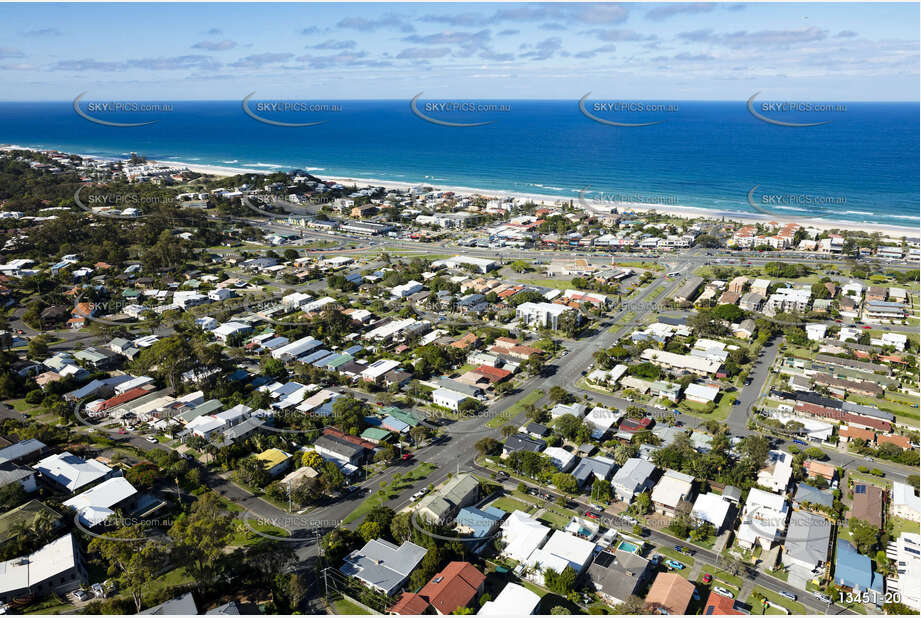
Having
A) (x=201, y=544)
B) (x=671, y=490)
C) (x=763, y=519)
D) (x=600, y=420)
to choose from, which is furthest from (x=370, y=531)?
(x=763, y=519)

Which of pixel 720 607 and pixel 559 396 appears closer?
pixel 720 607

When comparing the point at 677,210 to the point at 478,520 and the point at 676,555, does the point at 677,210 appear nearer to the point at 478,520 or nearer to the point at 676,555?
the point at 676,555

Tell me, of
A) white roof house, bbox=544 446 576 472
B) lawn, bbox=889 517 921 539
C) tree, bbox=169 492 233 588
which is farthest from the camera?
white roof house, bbox=544 446 576 472

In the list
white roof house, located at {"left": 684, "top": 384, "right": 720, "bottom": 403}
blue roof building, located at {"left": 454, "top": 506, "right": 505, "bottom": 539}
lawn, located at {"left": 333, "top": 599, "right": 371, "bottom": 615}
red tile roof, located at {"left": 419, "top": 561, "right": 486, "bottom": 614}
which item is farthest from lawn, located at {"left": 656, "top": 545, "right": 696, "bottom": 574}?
white roof house, located at {"left": 684, "top": 384, "right": 720, "bottom": 403}

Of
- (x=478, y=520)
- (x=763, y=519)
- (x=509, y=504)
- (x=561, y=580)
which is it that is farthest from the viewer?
(x=509, y=504)

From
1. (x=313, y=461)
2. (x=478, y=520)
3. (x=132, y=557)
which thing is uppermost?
(x=132, y=557)

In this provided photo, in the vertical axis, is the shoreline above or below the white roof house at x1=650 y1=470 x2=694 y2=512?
above

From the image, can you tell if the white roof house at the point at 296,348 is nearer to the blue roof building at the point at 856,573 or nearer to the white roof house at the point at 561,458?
the white roof house at the point at 561,458

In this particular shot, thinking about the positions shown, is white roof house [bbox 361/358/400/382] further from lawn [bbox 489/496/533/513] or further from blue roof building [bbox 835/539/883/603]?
blue roof building [bbox 835/539/883/603]
